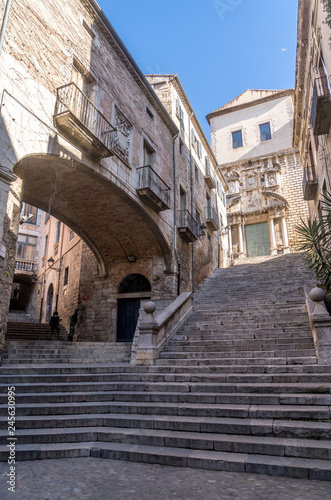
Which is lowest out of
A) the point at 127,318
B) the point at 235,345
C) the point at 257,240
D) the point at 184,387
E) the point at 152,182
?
the point at 184,387

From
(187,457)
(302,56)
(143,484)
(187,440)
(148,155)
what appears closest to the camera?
(143,484)

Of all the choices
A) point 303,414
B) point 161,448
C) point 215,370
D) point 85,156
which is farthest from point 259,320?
point 85,156

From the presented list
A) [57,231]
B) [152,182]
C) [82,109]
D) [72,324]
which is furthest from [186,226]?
[57,231]

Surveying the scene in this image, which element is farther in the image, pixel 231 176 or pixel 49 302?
pixel 231 176

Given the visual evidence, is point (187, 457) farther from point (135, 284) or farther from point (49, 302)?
point (49, 302)

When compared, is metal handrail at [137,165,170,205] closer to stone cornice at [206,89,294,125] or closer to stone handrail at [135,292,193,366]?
stone handrail at [135,292,193,366]

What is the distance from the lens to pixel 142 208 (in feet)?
39.4

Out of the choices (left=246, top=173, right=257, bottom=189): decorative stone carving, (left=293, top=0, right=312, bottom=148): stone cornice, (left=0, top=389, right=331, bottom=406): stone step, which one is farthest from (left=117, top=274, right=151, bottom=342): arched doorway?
(left=246, top=173, right=257, bottom=189): decorative stone carving

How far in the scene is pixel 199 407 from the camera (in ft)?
15.1

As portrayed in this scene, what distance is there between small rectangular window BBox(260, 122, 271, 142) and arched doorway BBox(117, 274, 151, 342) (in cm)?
1898

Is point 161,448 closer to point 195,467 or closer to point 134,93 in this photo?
point 195,467

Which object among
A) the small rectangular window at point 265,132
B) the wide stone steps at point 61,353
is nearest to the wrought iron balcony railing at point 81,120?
the wide stone steps at point 61,353

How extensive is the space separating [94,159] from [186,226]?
6530 mm

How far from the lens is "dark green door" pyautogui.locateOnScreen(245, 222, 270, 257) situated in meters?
25.0
